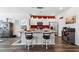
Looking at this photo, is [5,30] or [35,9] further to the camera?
[5,30]

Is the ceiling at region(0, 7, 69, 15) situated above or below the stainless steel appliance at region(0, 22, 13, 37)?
above

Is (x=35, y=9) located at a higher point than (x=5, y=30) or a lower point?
higher

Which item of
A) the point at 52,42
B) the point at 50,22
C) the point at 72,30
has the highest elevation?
the point at 50,22

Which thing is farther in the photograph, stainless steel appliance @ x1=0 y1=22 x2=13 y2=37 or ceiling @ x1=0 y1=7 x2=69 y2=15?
stainless steel appliance @ x1=0 y1=22 x2=13 y2=37

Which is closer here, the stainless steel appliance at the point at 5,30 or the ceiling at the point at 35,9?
the ceiling at the point at 35,9

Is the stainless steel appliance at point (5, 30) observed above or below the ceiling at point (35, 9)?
below

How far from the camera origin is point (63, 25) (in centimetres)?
854
